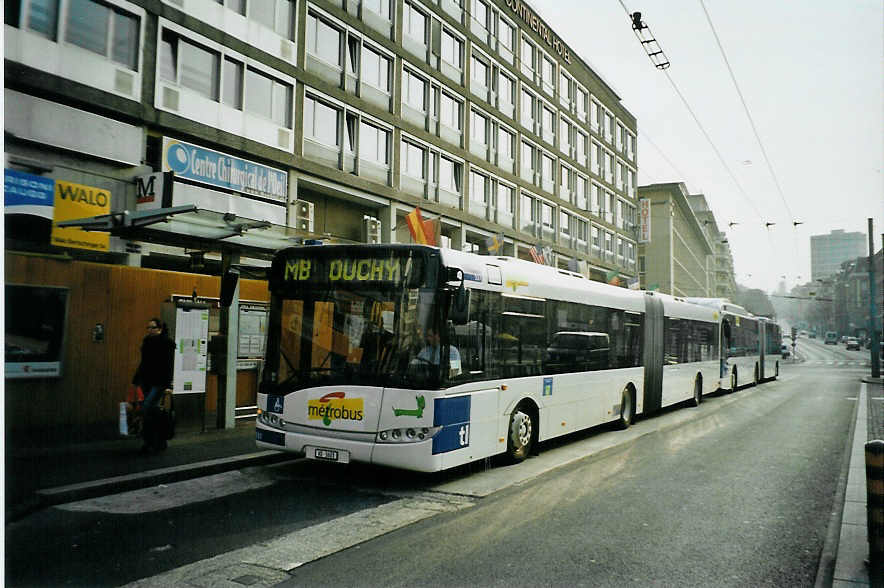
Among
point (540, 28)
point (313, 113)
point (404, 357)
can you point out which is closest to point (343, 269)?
point (404, 357)

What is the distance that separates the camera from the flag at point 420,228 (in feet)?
61.7

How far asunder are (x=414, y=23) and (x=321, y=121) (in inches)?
290

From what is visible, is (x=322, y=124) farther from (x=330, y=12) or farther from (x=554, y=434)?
(x=554, y=434)

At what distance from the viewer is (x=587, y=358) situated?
11.5 metres

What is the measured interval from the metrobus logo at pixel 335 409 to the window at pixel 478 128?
2325cm

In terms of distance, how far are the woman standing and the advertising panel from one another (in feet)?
6.63

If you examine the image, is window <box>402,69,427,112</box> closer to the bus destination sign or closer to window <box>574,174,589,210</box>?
window <box>574,174,589,210</box>

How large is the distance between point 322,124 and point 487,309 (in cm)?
1421

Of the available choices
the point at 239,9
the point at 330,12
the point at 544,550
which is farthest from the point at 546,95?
the point at 544,550

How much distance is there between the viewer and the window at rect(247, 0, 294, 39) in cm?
1827

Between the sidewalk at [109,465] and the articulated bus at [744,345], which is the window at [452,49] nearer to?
the articulated bus at [744,345]

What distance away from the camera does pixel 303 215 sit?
20062mm

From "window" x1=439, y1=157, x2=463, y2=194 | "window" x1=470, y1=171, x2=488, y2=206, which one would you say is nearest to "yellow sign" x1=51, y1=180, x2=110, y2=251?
"window" x1=439, y1=157, x2=463, y2=194

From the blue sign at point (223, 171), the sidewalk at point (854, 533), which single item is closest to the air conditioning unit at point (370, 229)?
the blue sign at point (223, 171)
